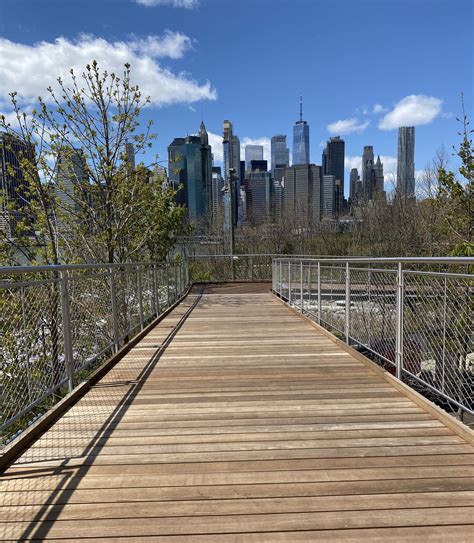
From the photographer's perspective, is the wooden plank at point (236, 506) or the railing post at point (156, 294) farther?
the railing post at point (156, 294)

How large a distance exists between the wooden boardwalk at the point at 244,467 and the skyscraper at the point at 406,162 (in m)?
17.3

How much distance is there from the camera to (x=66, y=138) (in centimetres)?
879

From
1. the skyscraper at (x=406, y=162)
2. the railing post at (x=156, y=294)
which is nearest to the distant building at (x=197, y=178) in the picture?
the railing post at (x=156, y=294)

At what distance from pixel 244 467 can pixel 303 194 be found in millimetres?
24493

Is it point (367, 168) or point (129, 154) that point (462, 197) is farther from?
point (367, 168)

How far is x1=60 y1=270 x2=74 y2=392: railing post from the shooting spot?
10.9 feet

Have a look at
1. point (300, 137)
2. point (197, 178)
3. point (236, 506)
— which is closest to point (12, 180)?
point (236, 506)

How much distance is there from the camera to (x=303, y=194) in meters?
25.5

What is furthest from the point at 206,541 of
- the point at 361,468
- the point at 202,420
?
the point at 202,420

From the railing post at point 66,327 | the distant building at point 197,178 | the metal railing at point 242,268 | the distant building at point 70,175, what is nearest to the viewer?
the railing post at point 66,327

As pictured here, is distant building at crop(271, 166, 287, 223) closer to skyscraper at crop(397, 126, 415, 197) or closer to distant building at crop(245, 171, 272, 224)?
distant building at crop(245, 171, 272, 224)

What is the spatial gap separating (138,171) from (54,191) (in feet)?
6.60

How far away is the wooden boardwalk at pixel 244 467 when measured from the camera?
168 cm

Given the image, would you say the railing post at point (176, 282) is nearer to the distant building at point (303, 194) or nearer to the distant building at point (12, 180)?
the distant building at point (12, 180)
